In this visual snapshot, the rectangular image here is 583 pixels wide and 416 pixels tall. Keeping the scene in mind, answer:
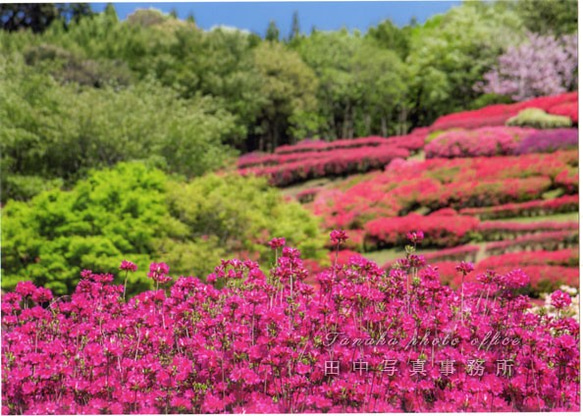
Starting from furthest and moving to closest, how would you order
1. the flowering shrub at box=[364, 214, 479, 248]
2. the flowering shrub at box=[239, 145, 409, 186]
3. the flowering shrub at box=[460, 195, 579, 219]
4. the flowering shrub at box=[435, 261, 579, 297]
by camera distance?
1. the flowering shrub at box=[239, 145, 409, 186]
2. the flowering shrub at box=[460, 195, 579, 219]
3. the flowering shrub at box=[364, 214, 479, 248]
4. the flowering shrub at box=[435, 261, 579, 297]

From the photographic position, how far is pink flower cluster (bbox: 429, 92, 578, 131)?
44.0 ft

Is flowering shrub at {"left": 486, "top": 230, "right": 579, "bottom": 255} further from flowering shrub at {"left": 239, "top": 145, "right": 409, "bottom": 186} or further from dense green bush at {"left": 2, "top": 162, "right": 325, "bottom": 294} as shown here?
flowering shrub at {"left": 239, "top": 145, "right": 409, "bottom": 186}

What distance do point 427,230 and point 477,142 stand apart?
3603 mm

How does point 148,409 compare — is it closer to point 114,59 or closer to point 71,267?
point 71,267

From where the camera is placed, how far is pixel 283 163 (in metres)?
14.0

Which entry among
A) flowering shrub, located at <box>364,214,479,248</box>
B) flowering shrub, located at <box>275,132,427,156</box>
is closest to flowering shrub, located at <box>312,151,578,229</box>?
flowering shrub, located at <box>364,214,479,248</box>

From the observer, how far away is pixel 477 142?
1228 centimetres

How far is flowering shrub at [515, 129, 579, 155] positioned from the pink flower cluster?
4.74 feet

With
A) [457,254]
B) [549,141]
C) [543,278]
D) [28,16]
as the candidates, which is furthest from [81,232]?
[28,16]

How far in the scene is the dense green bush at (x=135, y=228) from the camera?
6934mm

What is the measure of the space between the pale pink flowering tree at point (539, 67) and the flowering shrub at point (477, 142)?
2.80 metres

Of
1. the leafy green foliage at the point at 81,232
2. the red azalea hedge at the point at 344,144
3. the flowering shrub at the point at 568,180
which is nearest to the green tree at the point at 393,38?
the red azalea hedge at the point at 344,144

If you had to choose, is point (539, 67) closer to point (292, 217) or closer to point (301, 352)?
point (292, 217)

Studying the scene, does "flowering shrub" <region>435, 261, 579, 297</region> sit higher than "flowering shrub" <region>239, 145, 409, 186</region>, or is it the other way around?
"flowering shrub" <region>239, 145, 409, 186</region>
